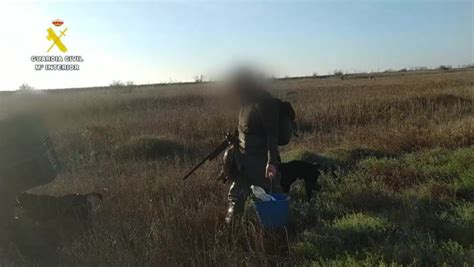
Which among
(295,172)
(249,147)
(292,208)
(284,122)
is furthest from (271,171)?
(295,172)

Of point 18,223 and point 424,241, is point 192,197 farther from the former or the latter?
point 424,241

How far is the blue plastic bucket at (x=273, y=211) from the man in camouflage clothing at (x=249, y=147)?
331 millimetres

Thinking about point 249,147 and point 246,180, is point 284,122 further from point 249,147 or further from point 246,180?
point 246,180

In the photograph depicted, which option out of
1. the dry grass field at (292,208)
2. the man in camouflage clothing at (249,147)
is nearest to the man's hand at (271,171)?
the man in camouflage clothing at (249,147)

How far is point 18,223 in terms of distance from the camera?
474cm

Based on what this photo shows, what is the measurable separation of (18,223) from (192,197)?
7.03 ft

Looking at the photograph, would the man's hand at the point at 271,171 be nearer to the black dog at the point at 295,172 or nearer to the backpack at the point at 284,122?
the backpack at the point at 284,122

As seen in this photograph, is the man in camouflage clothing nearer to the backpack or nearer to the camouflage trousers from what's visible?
the camouflage trousers

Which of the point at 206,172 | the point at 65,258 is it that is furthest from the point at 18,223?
the point at 206,172

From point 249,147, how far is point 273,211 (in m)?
0.78

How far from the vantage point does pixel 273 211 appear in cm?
456

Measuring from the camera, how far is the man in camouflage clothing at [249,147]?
486cm

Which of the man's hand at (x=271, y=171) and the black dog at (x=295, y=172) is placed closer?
the man's hand at (x=271, y=171)

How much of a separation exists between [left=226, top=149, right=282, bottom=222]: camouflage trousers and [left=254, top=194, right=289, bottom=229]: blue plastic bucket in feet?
1.32
